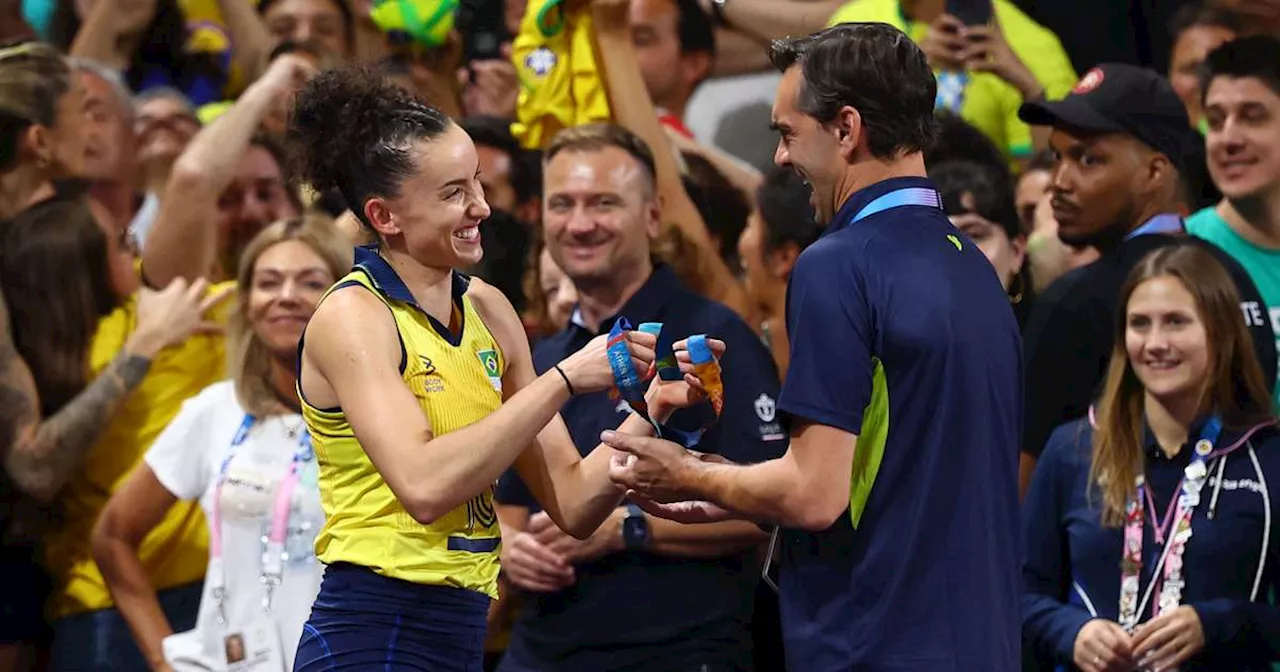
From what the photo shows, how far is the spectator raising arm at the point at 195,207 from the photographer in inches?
221

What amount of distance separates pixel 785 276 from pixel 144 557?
78.6 inches

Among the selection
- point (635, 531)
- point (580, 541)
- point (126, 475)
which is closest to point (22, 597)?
point (126, 475)

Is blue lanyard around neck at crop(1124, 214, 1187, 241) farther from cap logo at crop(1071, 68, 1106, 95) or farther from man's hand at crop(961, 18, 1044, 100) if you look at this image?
man's hand at crop(961, 18, 1044, 100)

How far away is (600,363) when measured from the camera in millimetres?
3256

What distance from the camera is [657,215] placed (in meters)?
4.83

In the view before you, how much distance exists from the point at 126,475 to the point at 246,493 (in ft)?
2.94

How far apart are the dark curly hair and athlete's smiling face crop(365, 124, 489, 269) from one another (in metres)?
0.02

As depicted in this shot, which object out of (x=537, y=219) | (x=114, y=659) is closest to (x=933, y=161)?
(x=537, y=219)

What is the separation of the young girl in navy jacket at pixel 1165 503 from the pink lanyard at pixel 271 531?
1823 millimetres

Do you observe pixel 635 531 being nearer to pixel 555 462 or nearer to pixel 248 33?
pixel 555 462

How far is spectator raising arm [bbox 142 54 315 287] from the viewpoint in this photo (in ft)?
18.4

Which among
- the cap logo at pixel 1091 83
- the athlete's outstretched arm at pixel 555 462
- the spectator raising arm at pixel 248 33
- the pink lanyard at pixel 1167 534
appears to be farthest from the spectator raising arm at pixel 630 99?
the spectator raising arm at pixel 248 33

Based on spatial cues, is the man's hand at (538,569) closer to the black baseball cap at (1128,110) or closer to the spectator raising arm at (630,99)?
the spectator raising arm at (630,99)

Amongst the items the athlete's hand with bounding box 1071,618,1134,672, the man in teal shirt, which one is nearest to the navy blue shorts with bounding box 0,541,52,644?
the athlete's hand with bounding box 1071,618,1134,672
